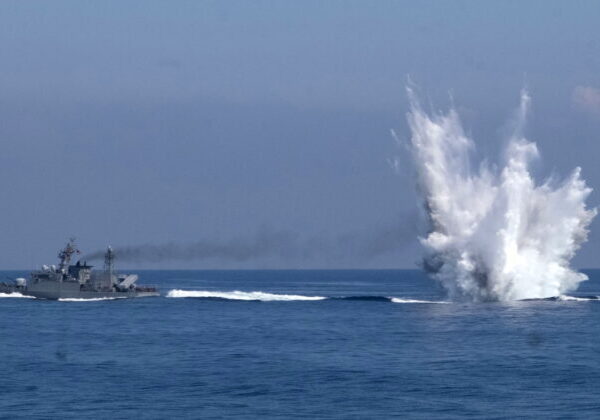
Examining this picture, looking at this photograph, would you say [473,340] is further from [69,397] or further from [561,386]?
[69,397]

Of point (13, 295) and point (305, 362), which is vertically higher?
point (13, 295)

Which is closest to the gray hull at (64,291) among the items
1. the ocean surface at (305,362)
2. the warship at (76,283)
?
the warship at (76,283)

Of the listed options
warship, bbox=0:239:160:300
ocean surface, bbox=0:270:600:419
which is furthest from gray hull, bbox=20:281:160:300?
ocean surface, bbox=0:270:600:419

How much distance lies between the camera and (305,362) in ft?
274

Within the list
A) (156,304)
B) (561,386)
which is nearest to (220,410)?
(561,386)

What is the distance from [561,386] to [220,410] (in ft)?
72.0

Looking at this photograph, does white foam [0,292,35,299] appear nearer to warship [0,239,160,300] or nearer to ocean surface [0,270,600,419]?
warship [0,239,160,300]

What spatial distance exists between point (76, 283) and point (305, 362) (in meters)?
77.7

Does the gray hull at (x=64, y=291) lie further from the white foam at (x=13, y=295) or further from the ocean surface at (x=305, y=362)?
the ocean surface at (x=305, y=362)

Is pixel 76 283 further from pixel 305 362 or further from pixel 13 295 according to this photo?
pixel 305 362

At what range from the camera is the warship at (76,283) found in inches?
6097

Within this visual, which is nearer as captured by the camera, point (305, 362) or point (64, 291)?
point (305, 362)

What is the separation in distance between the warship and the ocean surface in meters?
20.5

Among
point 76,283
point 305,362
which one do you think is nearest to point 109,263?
point 76,283
